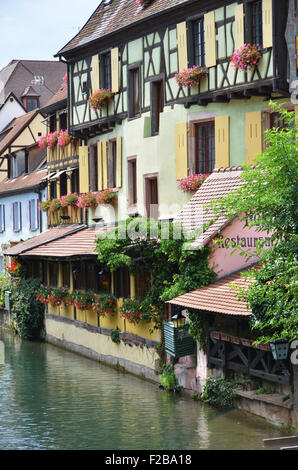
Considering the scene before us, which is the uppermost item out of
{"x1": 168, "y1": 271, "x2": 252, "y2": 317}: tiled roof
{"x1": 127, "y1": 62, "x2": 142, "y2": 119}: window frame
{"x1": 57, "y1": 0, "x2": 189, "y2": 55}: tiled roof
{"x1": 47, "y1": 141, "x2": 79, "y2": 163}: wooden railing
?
{"x1": 57, "y1": 0, "x2": 189, "y2": 55}: tiled roof

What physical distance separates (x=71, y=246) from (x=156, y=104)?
516 cm

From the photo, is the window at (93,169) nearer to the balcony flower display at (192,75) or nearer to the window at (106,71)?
the window at (106,71)

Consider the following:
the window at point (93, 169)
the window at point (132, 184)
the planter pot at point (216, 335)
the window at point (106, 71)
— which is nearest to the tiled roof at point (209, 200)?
the planter pot at point (216, 335)

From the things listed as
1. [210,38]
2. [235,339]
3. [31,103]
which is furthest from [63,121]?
[31,103]

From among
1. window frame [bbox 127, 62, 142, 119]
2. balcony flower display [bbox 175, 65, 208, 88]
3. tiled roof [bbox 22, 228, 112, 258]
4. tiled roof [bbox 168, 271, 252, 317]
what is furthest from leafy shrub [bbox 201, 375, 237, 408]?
window frame [bbox 127, 62, 142, 119]

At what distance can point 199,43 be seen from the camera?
20.4 meters

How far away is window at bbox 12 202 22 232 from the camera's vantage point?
38.3 metres

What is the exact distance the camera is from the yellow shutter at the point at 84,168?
88.5ft

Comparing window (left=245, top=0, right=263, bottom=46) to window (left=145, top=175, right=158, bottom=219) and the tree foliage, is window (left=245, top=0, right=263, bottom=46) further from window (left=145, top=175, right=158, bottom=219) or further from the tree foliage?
the tree foliage

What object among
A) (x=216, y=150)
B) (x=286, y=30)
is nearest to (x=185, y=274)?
(x=216, y=150)

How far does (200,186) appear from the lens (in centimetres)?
2011

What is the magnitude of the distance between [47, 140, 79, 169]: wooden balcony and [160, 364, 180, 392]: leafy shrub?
12.0 m
